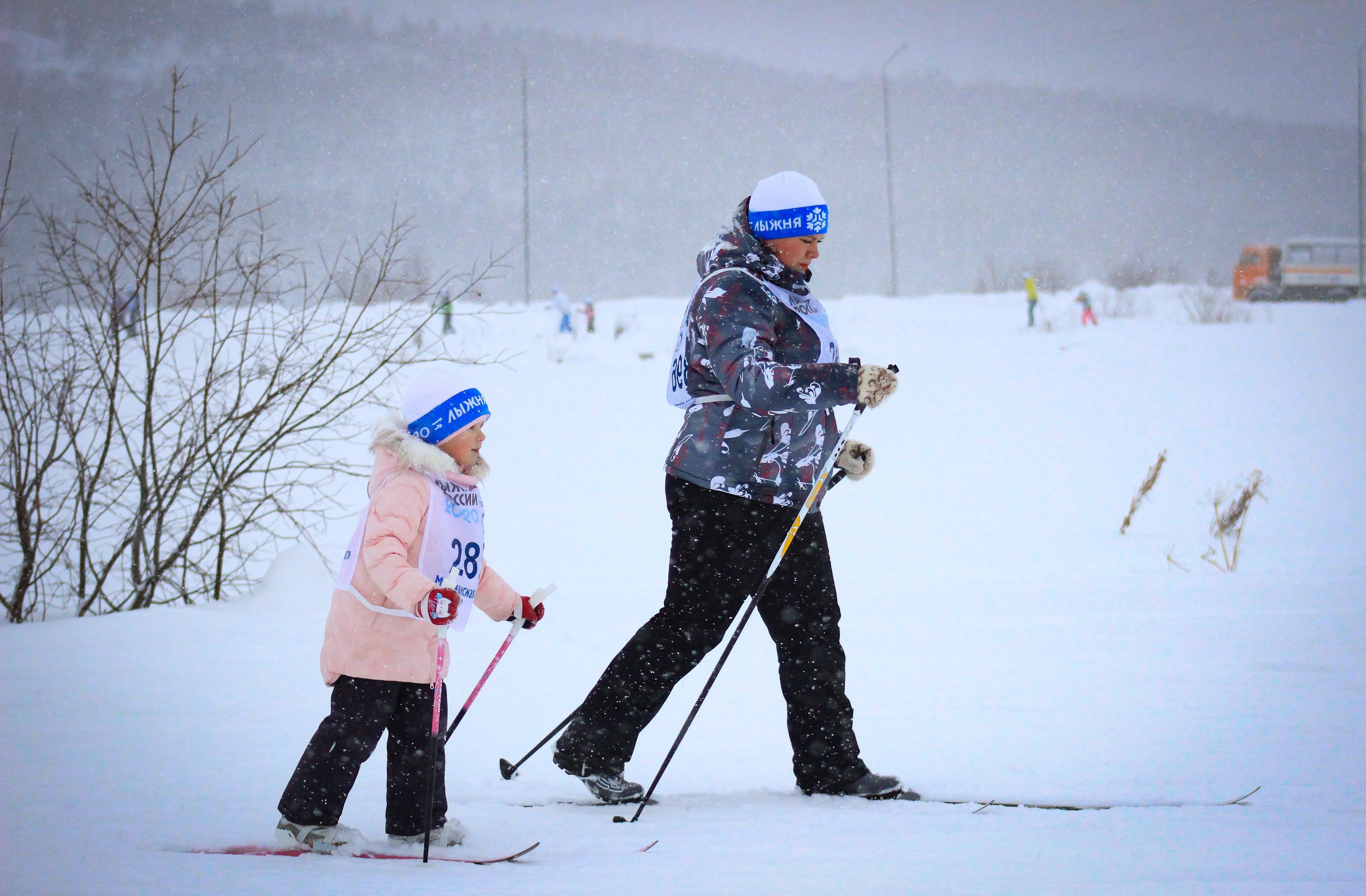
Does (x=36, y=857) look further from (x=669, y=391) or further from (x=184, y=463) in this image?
Answer: (x=184, y=463)

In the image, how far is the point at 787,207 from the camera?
2609mm

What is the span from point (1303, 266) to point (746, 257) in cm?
3289

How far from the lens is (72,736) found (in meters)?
3.25

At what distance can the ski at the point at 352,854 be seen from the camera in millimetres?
2201

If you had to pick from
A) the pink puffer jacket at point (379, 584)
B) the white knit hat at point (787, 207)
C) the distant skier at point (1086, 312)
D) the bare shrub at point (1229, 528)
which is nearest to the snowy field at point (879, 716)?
the bare shrub at point (1229, 528)

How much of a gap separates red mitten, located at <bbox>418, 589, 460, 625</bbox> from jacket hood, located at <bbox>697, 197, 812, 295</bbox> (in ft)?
3.63

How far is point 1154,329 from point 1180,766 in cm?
1486

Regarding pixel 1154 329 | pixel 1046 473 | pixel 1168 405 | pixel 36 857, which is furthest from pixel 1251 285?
pixel 36 857

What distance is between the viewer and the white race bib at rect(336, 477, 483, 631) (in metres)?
2.35

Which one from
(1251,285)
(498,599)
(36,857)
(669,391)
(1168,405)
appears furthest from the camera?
(1251,285)

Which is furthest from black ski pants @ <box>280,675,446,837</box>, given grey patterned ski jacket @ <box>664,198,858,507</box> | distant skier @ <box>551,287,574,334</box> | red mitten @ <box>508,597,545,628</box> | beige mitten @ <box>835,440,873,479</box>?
distant skier @ <box>551,287,574,334</box>

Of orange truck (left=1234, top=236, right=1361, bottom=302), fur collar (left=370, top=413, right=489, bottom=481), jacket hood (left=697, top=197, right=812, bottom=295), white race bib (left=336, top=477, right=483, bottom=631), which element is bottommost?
white race bib (left=336, top=477, right=483, bottom=631)

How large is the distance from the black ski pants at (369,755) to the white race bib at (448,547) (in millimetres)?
194

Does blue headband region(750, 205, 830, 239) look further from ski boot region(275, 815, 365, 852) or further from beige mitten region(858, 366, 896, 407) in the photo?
ski boot region(275, 815, 365, 852)
